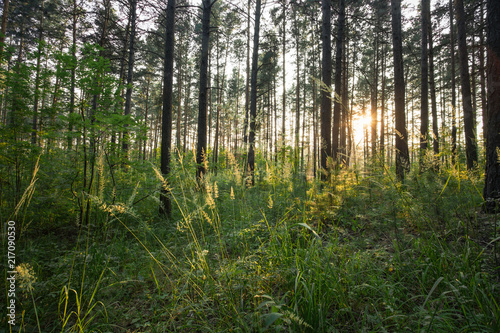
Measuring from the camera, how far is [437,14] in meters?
9.66

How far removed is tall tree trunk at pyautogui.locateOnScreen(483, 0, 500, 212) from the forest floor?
17.8 inches

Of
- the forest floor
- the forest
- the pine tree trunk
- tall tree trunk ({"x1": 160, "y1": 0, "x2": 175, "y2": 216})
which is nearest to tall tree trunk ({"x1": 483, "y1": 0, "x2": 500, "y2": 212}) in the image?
the forest

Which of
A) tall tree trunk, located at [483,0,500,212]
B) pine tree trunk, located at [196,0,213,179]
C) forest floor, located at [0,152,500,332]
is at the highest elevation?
pine tree trunk, located at [196,0,213,179]

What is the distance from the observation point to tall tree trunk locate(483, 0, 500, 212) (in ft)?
8.23

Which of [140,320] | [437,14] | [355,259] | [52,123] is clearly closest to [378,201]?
[355,259]

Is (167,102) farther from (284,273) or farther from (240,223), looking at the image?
(284,273)

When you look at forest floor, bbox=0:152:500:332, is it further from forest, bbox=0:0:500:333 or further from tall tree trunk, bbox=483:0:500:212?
tall tree trunk, bbox=483:0:500:212

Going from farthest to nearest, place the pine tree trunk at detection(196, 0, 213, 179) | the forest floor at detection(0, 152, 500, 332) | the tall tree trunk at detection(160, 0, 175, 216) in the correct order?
the pine tree trunk at detection(196, 0, 213, 179), the tall tree trunk at detection(160, 0, 175, 216), the forest floor at detection(0, 152, 500, 332)

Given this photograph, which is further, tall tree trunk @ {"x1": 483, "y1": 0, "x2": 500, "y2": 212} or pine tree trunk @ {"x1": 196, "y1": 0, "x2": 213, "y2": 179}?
pine tree trunk @ {"x1": 196, "y1": 0, "x2": 213, "y2": 179}

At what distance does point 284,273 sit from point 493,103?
347 cm

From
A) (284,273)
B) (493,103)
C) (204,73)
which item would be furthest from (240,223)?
(204,73)

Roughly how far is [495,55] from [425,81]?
817cm

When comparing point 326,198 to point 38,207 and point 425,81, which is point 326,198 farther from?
point 425,81

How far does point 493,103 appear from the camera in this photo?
8.48ft
